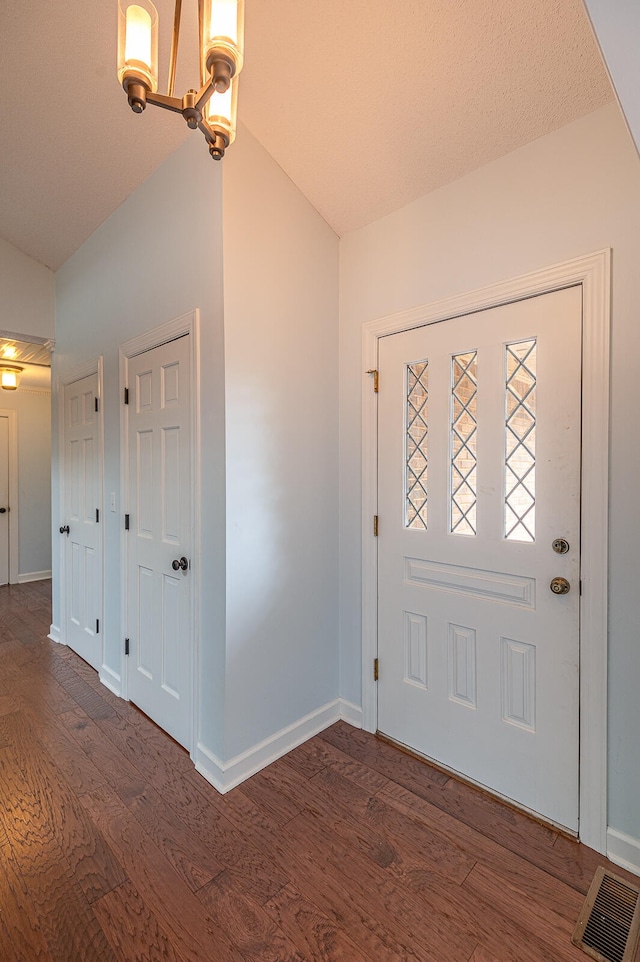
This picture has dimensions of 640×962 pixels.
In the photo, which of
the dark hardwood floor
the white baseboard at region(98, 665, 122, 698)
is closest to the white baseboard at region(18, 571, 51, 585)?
the white baseboard at region(98, 665, 122, 698)

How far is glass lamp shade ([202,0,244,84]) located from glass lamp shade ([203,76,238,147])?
0.39ft

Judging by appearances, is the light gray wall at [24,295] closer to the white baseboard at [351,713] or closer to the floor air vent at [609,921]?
the white baseboard at [351,713]

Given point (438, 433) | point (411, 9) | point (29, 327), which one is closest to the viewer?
point (411, 9)

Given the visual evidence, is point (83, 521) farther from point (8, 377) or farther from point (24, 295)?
point (8, 377)

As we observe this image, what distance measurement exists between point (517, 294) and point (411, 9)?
0.97 metres

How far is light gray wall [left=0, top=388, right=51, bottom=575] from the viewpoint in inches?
210

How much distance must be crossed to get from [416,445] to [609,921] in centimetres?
172

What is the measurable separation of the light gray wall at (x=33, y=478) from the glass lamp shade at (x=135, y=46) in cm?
526

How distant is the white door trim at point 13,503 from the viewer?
17.2 feet

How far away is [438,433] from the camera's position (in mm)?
1955

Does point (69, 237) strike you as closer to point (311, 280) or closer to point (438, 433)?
point (311, 280)

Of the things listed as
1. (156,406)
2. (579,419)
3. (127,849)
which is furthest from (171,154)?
(127,849)

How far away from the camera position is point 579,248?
1.56 m

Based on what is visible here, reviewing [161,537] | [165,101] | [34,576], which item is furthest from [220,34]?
[34,576]
